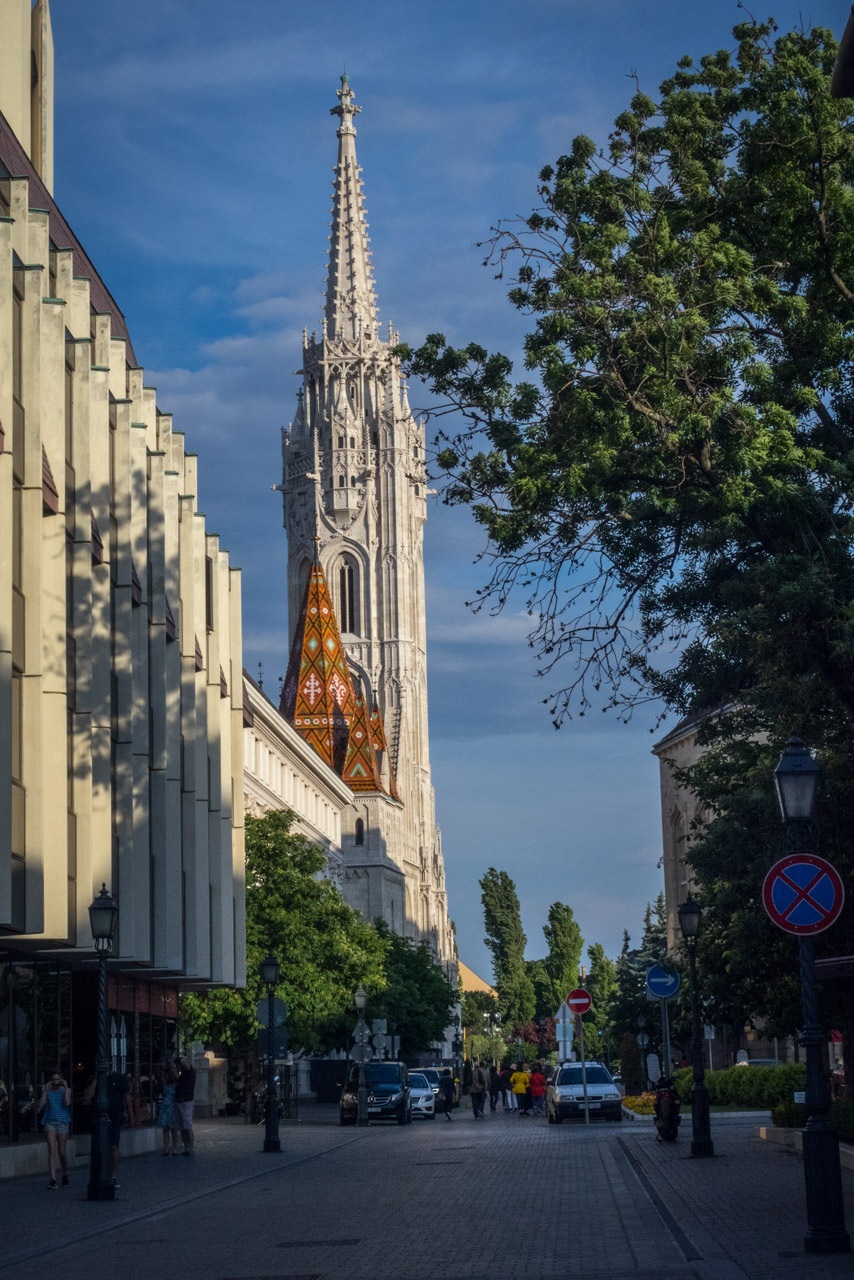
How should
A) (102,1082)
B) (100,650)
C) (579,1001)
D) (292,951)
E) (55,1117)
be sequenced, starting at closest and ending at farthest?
(102,1082) → (55,1117) → (100,650) → (579,1001) → (292,951)

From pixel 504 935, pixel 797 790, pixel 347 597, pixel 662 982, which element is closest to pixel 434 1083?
pixel 662 982

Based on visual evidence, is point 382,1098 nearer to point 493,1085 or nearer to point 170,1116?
point 493,1085

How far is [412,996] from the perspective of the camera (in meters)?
72.9

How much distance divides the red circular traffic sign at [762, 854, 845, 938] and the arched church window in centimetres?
11927

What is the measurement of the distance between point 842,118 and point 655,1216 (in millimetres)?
10797

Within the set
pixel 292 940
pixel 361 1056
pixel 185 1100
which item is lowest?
pixel 185 1100

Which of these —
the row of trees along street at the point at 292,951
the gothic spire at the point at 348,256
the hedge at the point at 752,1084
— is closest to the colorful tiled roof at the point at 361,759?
the gothic spire at the point at 348,256

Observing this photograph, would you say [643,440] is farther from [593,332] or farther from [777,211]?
[777,211]

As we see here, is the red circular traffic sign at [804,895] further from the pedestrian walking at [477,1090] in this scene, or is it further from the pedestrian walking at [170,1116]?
the pedestrian walking at [477,1090]

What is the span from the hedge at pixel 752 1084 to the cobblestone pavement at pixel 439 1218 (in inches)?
158

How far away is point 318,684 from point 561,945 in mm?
46443

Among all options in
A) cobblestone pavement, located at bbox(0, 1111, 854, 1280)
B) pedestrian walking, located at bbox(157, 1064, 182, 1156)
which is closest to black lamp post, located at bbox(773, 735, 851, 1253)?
cobblestone pavement, located at bbox(0, 1111, 854, 1280)

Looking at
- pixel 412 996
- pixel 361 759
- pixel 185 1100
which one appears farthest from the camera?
pixel 361 759

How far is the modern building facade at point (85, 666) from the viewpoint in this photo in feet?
76.8
